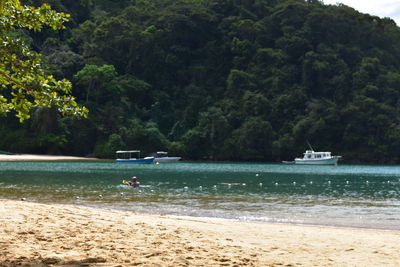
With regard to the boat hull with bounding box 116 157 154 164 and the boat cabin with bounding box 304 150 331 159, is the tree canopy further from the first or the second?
the boat cabin with bounding box 304 150 331 159

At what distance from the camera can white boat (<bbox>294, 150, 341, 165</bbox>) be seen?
82.8 meters

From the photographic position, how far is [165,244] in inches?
387

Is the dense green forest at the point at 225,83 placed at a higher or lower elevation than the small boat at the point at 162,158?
higher

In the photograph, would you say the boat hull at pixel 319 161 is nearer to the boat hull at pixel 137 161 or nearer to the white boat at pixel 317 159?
the white boat at pixel 317 159

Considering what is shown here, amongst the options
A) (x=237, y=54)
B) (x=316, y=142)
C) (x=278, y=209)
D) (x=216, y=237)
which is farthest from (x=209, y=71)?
Answer: (x=216, y=237)

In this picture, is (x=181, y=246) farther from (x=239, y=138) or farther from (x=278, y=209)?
(x=239, y=138)

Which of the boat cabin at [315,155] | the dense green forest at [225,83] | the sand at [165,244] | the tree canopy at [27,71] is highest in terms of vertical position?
the dense green forest at [225,83]

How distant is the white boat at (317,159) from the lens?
82.8 meters

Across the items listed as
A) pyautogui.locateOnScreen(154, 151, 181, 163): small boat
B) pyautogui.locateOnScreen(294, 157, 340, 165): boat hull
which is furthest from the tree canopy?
pyautogui.locateOnScreen(294, 157, 340, 165): boat hull

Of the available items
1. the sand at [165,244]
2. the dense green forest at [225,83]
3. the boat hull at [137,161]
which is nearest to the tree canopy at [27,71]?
the sand at [165,244]

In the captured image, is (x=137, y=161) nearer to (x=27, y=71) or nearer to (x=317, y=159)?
(x=317, y=159)

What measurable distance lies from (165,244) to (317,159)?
248ft

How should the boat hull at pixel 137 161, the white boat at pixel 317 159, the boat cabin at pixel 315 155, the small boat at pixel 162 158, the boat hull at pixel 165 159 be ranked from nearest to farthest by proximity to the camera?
1. the boat hull at pixel 137 161
2. the white boat at pixel 317 159
3. the boat cabin at pixel 315 155
4. the boat hull at pixel 165 159
5. the small boat at pixel 162 158

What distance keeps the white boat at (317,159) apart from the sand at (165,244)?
70.9 metres
